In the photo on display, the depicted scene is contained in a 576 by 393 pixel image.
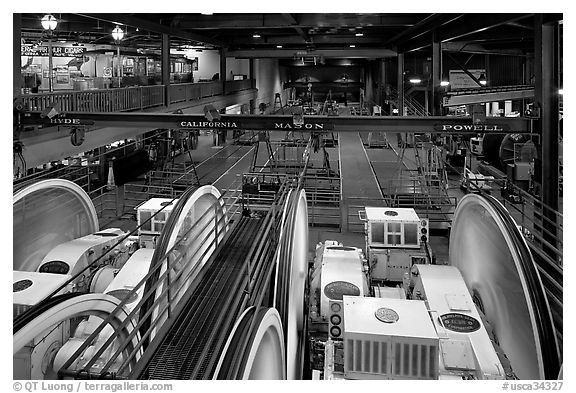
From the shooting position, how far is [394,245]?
1096cm

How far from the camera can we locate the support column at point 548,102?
848cm

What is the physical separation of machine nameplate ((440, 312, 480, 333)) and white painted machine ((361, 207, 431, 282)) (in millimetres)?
4067

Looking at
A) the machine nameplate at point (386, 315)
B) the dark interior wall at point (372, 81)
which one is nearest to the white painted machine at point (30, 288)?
the machine nameplate at point (386, 315)

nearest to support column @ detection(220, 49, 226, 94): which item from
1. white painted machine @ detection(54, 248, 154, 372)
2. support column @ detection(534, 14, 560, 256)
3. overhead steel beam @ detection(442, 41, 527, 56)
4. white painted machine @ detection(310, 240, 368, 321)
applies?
overhead steel beam @ detection(442, 41, 527, 56)

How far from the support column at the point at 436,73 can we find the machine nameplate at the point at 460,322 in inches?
441

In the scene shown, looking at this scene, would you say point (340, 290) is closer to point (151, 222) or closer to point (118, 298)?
point (118, 298)

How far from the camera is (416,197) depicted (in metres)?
17.1

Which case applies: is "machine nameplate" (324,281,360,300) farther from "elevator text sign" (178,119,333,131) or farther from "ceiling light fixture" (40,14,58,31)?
"ceiling light fixture" (40,14,58,31)

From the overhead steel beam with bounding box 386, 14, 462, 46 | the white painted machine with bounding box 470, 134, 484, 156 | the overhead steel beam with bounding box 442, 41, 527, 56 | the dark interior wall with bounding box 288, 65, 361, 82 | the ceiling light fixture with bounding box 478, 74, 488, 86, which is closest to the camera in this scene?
the overhead steel beam with bounding box 386, 14, 462, 46

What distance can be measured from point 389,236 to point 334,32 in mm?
13456

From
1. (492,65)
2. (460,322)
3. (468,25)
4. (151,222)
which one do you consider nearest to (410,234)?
(460,322)

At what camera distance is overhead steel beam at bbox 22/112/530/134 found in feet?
29.6

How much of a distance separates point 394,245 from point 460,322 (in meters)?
4.42
